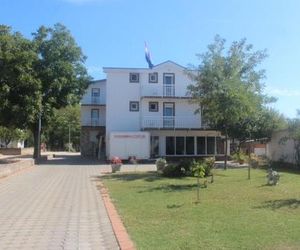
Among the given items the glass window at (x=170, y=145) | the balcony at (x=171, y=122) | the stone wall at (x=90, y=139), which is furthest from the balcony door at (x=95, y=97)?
the glass window at (x=170, y=145)

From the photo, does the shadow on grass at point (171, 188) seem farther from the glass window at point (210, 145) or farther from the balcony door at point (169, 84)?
the glass window at point (210, 145)

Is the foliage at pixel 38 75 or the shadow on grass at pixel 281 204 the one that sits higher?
the foliage at pixel 38 75

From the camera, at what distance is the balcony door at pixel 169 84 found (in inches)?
1986

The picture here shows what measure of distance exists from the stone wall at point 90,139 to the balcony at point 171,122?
11237 millimetres

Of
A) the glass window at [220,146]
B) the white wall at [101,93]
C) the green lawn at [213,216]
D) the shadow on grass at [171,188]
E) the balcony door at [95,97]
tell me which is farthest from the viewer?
the balcony door at [95,97]

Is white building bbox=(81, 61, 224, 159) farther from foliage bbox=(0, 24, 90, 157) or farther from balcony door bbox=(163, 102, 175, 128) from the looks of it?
foliage bbox=(0, 24, 90, 157)

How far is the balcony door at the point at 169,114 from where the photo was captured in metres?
49.7

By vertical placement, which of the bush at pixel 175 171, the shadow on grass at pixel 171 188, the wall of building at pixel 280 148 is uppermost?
the wall of building at pixel 280 148

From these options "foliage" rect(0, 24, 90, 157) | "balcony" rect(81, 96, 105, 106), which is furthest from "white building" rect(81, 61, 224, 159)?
"balcony" rect(81, 96, 105, 106)

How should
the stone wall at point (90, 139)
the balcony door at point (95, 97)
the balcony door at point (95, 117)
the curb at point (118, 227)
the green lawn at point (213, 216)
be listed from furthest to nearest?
1. the stone wall at point (90, 139)
2. the balcony door at point (95, 117)
3. the balcony door at point (95, 97)
4. the green lawn at point (213, 216)
5. the curb at point (118, 227)

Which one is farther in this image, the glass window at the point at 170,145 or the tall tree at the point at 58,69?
the glass window at the point at 170,145

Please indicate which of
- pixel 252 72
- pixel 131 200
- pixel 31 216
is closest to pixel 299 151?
pixel 252 72

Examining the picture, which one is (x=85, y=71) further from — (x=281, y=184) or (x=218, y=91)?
(x=281, y=184)

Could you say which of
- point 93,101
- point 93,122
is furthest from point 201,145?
point 93,122
